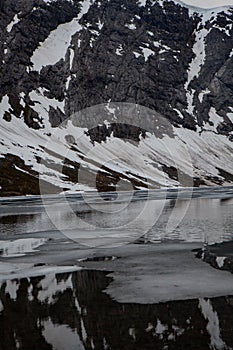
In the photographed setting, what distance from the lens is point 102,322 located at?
45.9ft

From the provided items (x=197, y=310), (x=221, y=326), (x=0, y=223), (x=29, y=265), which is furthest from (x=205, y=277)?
(x=0, y=223)

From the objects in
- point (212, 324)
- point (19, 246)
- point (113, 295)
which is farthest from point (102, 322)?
point (19, 246)

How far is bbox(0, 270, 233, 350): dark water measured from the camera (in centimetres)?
1231

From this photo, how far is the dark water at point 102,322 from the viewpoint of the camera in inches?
485

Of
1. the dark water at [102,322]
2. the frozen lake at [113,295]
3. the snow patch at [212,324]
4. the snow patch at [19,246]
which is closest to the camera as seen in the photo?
the snow patch at [212,324]

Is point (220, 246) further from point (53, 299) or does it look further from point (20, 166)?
point (20, 166)

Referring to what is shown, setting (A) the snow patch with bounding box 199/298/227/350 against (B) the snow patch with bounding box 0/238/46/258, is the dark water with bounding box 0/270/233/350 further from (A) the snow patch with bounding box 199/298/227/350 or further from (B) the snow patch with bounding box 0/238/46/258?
(B) the snow patch with bounding box 0/238/46/258

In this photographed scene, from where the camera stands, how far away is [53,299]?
54.3 feet

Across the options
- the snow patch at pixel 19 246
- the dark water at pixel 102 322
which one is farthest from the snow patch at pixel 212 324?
the snow patch at pixel 19 246

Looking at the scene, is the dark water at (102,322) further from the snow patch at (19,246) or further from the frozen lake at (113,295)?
the snow patch at (19,246)

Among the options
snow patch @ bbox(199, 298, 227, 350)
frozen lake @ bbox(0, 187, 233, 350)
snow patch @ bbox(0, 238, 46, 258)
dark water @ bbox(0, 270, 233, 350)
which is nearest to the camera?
snow patch @ bbox(199, 298, 227, 350)

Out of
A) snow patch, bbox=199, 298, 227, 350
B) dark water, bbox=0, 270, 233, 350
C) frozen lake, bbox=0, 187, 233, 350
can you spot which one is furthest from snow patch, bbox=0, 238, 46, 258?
snow patch, bbox=199, 298, 227, 350

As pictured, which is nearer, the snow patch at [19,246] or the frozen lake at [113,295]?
the frozen lake at [113,295]

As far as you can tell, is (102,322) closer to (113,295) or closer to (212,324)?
(113,295)
